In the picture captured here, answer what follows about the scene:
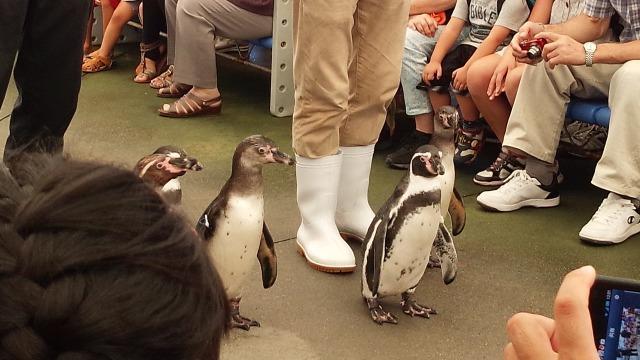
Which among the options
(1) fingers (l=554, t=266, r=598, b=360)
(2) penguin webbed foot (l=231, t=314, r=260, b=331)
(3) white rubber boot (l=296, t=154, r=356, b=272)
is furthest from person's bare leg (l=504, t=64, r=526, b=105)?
(1) fingers (l=554, t=266, r=598, b=360)

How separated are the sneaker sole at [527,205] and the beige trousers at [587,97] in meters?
0.15

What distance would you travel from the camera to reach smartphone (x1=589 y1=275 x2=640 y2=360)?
0.77m

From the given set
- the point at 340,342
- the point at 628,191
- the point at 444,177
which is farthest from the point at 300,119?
the point at 628,191

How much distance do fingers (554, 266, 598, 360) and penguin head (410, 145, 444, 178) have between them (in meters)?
1.35

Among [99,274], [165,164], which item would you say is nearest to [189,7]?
[165,164]

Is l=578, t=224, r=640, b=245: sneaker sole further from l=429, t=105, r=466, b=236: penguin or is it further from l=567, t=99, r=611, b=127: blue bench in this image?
l=429, t=105, r=466, b=236: penguin

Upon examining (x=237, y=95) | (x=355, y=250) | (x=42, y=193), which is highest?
(x=42, y=193)

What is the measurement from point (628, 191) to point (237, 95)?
2.18 metres

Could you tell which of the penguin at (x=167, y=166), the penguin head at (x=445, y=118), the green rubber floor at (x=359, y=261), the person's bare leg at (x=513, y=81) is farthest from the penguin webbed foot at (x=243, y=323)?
the person's bare leg at (x=513, y=81)

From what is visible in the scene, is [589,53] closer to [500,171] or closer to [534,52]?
[534,52]

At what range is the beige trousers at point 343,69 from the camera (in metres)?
2.07

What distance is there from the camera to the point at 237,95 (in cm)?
424

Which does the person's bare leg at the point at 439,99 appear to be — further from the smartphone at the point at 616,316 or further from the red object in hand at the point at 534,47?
the smartphone at the point at 616,316

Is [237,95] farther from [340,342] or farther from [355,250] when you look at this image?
[340,342]
